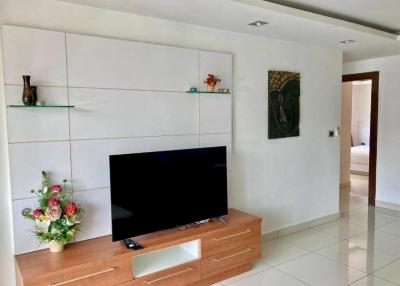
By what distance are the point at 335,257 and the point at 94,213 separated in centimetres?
247

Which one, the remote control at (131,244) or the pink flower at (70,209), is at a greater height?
the pink flower at (70,209)

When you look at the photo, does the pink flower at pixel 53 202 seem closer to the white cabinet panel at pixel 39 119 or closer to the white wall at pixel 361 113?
the white cabinet panel at pixel 39 119

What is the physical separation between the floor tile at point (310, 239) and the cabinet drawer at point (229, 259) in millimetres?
888

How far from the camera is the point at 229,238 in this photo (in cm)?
295

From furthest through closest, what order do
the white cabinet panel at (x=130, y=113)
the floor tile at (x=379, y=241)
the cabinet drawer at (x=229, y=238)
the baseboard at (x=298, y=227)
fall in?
1. the baseboard at (x=298, y=227)
2. the floor tile at (x=379, y=241)
3. the cabinet drawer at (x=229, y=238)
4. the white cabinet panel at (x=130, y=113)

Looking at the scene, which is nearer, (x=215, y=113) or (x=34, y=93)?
(x=34, y=93)

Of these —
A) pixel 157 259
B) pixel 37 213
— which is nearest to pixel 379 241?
pixel 157 259

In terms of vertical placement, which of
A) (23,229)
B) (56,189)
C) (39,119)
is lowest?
(23,229)

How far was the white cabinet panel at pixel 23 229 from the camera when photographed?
7.89ft

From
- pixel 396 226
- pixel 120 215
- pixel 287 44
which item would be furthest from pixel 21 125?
pixel 396 226

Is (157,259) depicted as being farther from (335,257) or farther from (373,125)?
(373,125)

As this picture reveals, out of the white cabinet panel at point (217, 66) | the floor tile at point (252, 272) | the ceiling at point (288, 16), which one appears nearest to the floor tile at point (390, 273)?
the floor tile at point (252, 272)

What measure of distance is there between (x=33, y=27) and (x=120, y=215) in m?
1.52

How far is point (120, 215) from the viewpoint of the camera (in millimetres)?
2566
